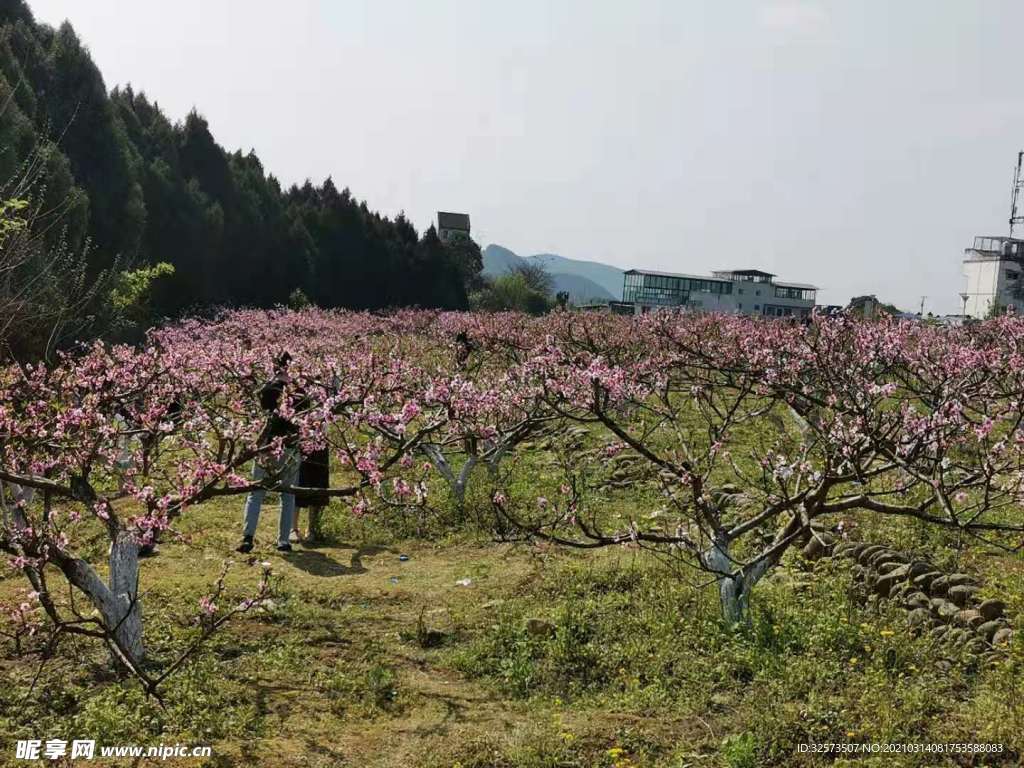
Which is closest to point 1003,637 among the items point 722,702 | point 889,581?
point 889,581

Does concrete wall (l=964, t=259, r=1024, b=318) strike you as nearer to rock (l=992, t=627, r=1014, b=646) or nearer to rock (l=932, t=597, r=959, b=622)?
rock (l=932, t=597, r=959, b=622)

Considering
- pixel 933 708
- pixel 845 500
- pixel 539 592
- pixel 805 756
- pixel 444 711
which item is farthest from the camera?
pixel 539 592

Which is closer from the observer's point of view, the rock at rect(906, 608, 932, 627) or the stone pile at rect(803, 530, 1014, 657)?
the stone pile at rect(803, 530, 1014, 657)

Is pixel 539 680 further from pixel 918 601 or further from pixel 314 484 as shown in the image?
Result: pixel 314 484

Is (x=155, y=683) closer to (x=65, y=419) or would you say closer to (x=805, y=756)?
(x=65, y=419)

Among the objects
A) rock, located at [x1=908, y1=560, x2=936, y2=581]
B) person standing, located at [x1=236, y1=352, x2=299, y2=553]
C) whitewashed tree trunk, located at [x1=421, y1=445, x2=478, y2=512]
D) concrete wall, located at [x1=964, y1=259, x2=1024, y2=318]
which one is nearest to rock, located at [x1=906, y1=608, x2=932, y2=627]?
rock, located at [x1=908, y1=560, x2=936, y2=581]

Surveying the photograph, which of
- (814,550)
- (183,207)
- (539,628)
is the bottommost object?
(539,628)

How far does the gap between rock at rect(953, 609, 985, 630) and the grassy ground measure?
1.08 feet

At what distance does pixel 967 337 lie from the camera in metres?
19.1

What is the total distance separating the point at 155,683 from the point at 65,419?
2.68 m

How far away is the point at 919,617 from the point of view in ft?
22.3

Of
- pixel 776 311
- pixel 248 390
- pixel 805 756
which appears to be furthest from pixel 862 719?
pixel 776 311

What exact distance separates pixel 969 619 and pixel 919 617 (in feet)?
1.27

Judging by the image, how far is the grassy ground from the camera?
5039 millimetres
